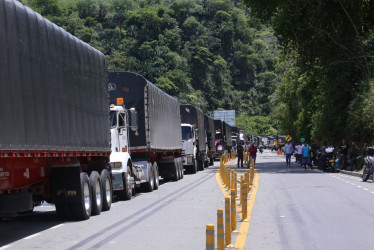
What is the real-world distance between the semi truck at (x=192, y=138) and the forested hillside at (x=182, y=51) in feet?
279

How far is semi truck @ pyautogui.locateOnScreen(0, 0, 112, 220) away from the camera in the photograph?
11.6 metres

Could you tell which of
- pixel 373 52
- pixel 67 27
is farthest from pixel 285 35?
pixel 67 27

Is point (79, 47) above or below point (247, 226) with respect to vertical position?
above

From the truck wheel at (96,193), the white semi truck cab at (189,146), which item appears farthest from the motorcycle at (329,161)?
the truck wheel at (96,193)

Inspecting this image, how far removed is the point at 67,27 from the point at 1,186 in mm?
160504

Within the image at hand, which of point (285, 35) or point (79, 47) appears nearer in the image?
point (79, 47)

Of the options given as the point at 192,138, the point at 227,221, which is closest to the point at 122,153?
the point at 227,221

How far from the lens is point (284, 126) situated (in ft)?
245

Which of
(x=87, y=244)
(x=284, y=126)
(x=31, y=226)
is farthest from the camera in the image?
(x=284, y=126)

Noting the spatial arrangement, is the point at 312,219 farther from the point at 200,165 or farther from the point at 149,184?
the point at 200,165

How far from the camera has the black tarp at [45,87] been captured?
11.4 m

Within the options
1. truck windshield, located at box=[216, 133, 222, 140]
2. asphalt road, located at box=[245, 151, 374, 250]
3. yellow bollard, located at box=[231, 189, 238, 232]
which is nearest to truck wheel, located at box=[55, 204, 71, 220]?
asphalt road, located at box=[245, 151, 374, 250]

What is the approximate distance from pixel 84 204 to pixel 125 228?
186 cm

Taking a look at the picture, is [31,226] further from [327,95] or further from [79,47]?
[327,95]
